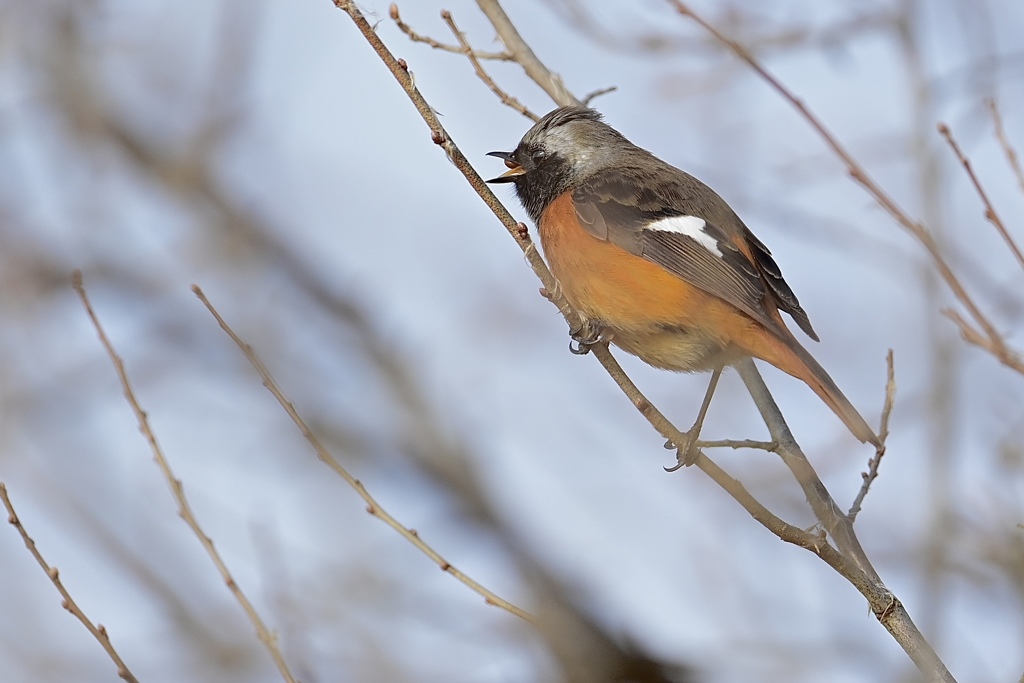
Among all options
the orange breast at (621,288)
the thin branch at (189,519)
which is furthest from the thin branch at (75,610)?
the orange breast at (621,288)

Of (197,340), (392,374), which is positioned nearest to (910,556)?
(392,374)

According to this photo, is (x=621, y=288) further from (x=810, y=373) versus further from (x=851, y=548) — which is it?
(x=851, y=548)

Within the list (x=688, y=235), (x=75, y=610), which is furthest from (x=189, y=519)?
(x=688, y=235)

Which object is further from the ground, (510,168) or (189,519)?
(510,168)

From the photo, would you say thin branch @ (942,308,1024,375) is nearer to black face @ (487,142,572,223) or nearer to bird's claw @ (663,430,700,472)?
bird's claw @ (663,430,700,472)

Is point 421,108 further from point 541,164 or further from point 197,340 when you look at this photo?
point 197,340

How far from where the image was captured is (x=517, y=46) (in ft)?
15.4

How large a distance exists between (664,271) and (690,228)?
1.14 feet

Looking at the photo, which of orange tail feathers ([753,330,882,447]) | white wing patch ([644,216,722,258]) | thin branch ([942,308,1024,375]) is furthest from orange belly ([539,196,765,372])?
thin branch ([942,308,1024,375])

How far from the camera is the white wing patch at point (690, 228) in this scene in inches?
178

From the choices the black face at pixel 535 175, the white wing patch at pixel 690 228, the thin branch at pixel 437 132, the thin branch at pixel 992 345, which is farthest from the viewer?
the black face at pixel 535 175

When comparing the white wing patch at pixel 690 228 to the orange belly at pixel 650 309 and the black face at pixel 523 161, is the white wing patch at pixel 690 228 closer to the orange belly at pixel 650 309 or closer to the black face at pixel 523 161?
the orange belly at pixel 650 309

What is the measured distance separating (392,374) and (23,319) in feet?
9.14

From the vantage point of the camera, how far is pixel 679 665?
21.4 feet
